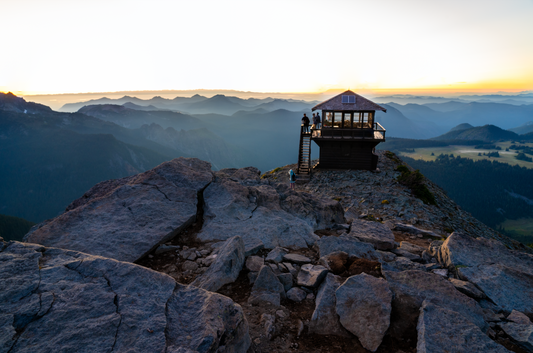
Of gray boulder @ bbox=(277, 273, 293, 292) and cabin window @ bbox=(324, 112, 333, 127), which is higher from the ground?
cabin window @ bbox=(324, 112, 333, 127)

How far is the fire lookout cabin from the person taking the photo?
3156 centimetres

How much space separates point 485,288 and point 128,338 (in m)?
8.28

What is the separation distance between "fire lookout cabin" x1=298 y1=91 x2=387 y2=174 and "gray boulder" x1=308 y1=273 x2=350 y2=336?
81.9 feet

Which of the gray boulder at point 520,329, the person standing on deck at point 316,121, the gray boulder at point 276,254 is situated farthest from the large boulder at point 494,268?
the person standing on deck at point 316,121

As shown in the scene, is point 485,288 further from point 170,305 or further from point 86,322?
point 86,322

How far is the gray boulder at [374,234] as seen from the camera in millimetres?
10297

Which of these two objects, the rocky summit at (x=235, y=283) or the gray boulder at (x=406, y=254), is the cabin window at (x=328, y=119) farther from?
the gray boulder at (x=406, y=254)

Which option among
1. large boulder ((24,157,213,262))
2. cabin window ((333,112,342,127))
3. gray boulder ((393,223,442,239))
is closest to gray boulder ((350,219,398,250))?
gray boulder ((393,223,442,239))

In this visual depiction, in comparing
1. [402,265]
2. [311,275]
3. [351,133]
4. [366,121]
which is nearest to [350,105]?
[366,121]

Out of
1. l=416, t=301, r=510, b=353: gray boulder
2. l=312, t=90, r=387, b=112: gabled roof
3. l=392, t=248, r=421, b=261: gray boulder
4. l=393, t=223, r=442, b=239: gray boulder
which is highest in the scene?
l=312, t=90, r=387, b=112: gabled roof

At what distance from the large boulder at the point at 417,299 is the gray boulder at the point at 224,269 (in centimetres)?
407

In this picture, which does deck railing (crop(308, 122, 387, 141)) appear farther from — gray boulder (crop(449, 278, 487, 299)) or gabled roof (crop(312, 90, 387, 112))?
gray boulder (crop(449, 278, 487, 299))

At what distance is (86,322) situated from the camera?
4.38 m

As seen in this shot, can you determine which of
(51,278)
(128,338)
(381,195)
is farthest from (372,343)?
(381,195)
